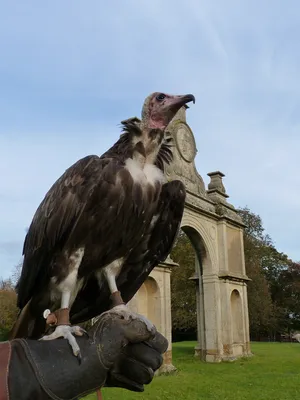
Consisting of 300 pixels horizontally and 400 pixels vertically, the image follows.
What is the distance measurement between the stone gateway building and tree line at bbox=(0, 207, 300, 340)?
293 inches

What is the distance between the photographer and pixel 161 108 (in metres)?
3.46

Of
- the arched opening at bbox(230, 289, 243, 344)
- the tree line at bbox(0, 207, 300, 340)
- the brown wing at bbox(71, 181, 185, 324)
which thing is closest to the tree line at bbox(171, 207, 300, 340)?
the tree line at bbox(0, 207, 300, 340)

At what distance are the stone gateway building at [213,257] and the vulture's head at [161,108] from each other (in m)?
12.6

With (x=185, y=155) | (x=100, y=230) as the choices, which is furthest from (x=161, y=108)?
(x=185, y=155)

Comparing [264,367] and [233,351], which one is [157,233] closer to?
[264,367]

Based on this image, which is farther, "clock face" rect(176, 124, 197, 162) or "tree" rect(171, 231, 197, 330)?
"tree" rect(171, 231, 197, 330)

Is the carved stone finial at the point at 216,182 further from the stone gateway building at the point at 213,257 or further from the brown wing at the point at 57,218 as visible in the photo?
the brown wing at the point at 57,218

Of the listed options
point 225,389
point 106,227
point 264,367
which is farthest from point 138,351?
point 264,367

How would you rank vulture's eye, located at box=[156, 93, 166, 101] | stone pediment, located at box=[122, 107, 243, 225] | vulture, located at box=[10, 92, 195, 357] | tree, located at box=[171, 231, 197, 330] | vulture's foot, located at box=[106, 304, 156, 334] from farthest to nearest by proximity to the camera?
tree, located at box=[171, 231, 197, 330]
stone pediment, located at box=[122, 107, 243, 225]
vulture's eye, located at box=[156, 93, 166, 101]
vulture, located at box=[10, 92, 195, 357]
vulture's foot, located at box=[106, 304, 156, 334]

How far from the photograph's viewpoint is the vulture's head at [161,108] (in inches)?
136

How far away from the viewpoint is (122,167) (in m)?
3.13

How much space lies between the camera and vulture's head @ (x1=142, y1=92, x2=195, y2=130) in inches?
136

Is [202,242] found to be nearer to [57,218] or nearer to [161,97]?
[161,97]

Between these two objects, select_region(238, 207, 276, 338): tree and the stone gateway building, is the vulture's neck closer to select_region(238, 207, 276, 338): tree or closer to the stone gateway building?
the stone gateway building
